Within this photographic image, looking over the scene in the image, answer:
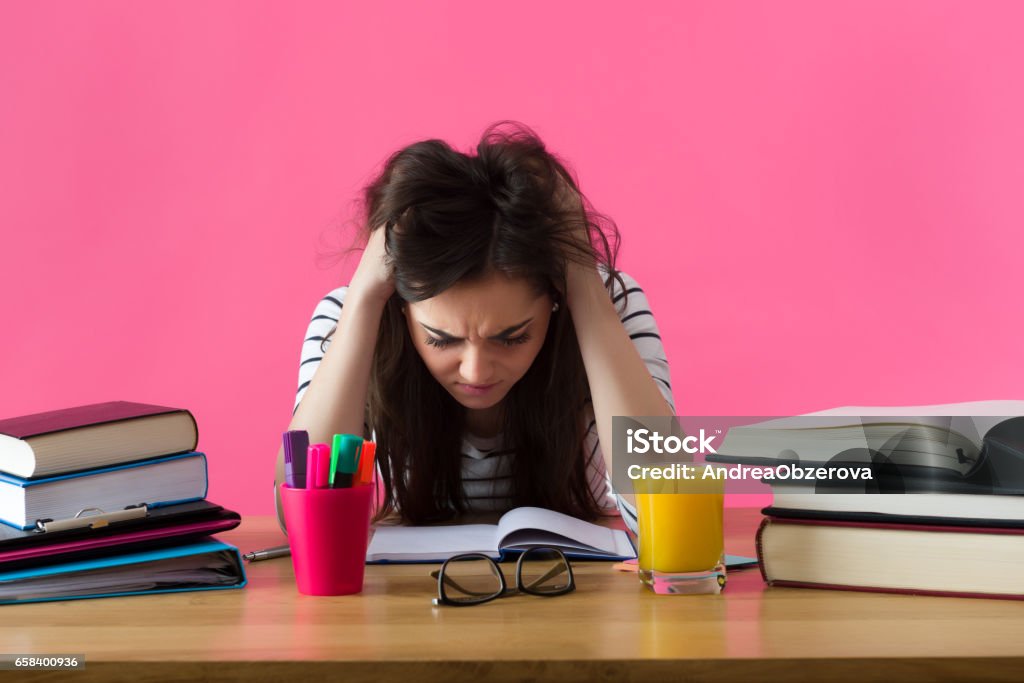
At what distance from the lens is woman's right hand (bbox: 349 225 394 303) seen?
1.39 meters

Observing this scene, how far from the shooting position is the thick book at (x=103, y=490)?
3.24 ft

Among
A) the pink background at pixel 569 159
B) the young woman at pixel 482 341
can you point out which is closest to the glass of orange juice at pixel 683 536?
the young woman at pixel 482 341

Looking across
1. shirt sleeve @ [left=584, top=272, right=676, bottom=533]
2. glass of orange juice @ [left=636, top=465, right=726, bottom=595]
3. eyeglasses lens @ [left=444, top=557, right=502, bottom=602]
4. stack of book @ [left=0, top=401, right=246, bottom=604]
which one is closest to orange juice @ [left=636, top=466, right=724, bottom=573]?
glass of orange juice @ [left=636, top=465, right=726, bottom=595]

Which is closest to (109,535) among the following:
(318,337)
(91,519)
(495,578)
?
(91,519)

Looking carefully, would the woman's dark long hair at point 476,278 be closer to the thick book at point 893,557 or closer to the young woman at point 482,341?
the young woman at point 482,341

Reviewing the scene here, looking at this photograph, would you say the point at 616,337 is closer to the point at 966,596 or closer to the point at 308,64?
the point at 966,596

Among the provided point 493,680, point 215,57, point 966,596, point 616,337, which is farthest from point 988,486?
point 215,57

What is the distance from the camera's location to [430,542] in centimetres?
117

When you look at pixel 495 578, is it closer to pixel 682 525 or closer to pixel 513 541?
pixel 513 541

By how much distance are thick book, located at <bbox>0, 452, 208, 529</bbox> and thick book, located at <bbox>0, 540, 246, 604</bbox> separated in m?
0.06

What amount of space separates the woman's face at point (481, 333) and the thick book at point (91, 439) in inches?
14.2

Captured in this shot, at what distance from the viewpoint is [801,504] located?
957 mm

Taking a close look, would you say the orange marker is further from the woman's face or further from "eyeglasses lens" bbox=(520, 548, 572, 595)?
the woman's face

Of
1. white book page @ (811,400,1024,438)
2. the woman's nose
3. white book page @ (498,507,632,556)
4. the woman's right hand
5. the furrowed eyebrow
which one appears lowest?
white book page @ (498,507,632,556)
